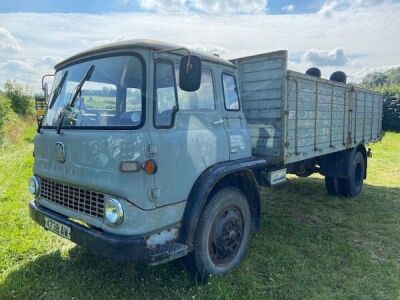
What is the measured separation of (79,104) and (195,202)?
1.43 m

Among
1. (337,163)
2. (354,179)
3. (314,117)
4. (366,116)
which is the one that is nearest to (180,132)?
(314,117)

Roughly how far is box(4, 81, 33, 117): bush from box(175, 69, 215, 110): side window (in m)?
27.5

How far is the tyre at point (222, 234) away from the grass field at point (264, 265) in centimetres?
14

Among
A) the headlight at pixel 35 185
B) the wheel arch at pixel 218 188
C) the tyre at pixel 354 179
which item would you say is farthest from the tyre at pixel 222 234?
the tyre at pixel 354 179

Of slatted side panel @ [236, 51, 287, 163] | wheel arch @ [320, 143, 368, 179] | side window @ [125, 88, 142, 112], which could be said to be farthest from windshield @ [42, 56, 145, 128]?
wheel arch @ [320, 143, 368, 179]

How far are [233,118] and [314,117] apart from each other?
1905mm

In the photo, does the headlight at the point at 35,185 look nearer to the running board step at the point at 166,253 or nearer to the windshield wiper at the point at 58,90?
the windshield wiper at the point at 58,90

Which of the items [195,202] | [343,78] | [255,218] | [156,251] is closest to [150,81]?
[195,202]

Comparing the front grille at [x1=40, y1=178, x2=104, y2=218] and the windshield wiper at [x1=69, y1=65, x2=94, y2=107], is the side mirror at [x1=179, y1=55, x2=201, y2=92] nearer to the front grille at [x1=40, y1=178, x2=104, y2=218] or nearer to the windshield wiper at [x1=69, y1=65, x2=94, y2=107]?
the windshield wiper at [x1=69, y1=65, x2=94, y2=107]

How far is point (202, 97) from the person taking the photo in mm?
3377

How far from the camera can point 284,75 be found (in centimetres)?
421

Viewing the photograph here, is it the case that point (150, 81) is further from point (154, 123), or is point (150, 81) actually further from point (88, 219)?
point (88, 219)

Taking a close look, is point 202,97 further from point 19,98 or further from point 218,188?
point 19,98

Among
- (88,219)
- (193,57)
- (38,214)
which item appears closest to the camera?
(193,57)
